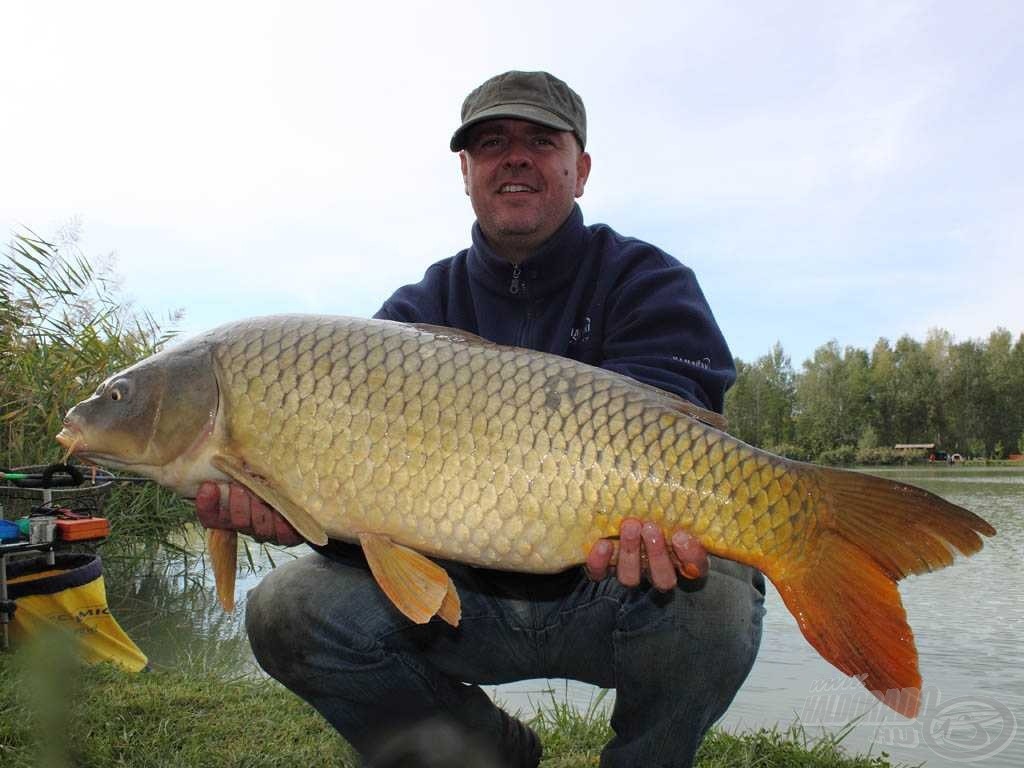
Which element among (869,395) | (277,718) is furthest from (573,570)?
(869,395)

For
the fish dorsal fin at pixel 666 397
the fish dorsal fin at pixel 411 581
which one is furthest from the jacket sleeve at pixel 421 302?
the fish dorsal fin at pixel 411 581

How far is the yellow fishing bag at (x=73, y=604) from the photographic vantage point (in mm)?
2779

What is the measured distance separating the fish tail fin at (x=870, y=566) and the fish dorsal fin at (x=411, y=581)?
1.79 ft

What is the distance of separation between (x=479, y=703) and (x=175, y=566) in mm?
3460

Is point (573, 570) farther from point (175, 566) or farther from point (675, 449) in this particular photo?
point (175, 566)

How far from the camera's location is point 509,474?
1480 mm

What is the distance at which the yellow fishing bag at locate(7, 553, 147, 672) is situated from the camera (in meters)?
2.78

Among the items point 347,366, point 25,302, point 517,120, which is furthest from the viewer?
point 25,302

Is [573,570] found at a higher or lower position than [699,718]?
higher

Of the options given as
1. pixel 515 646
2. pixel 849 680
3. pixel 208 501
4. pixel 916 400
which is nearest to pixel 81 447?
pixel 208 501

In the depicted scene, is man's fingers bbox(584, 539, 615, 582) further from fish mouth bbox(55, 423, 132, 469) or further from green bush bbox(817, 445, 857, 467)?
green bush bbox(817, 445, 857, 467)

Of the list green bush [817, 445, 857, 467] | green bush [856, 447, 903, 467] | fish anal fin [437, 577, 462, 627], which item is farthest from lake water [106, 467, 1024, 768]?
green bush [817, 445, 857, 467]

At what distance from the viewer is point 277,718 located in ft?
7.52

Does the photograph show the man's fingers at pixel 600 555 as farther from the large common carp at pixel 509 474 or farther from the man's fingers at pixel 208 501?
the man's fingers at pixel 208 501
